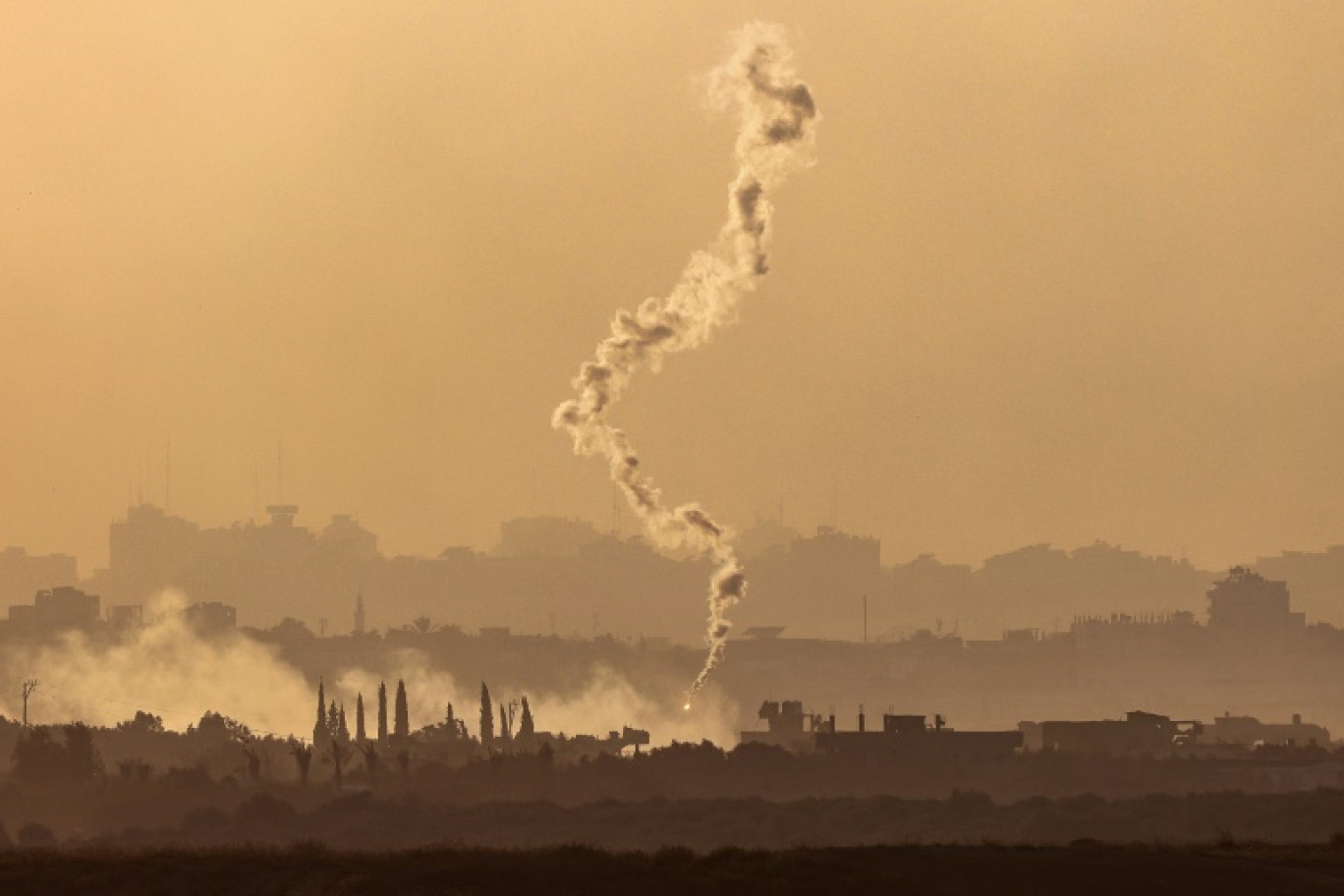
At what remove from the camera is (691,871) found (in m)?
117

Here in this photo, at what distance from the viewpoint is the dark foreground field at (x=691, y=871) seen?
115 meters

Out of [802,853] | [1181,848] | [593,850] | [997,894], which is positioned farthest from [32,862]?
[1181,848]

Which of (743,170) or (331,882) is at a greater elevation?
(743,170)

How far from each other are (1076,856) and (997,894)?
863 centimetres

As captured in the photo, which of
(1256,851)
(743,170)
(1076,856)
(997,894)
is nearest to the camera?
(997,894)

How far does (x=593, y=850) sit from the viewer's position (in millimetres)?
123250

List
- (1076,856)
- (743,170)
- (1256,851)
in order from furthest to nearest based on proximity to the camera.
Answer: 1. (743,170)
2. (1256,851)
3. (1076,856)

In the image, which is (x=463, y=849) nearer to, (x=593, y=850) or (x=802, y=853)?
(x=593, y=850)

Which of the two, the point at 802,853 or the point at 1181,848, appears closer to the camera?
the point at 802,853

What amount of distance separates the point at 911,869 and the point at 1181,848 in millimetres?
16536

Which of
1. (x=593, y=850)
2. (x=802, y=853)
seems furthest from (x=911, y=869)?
(x=593, y=850)

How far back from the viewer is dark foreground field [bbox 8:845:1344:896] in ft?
379

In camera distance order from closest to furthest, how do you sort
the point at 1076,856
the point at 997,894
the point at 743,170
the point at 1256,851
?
1. the point at 997,894
2. the point at 1076,856
3. the point at 1256,851
4. the point at 743,170

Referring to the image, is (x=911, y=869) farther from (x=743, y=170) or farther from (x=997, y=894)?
(x=743, y=170)
